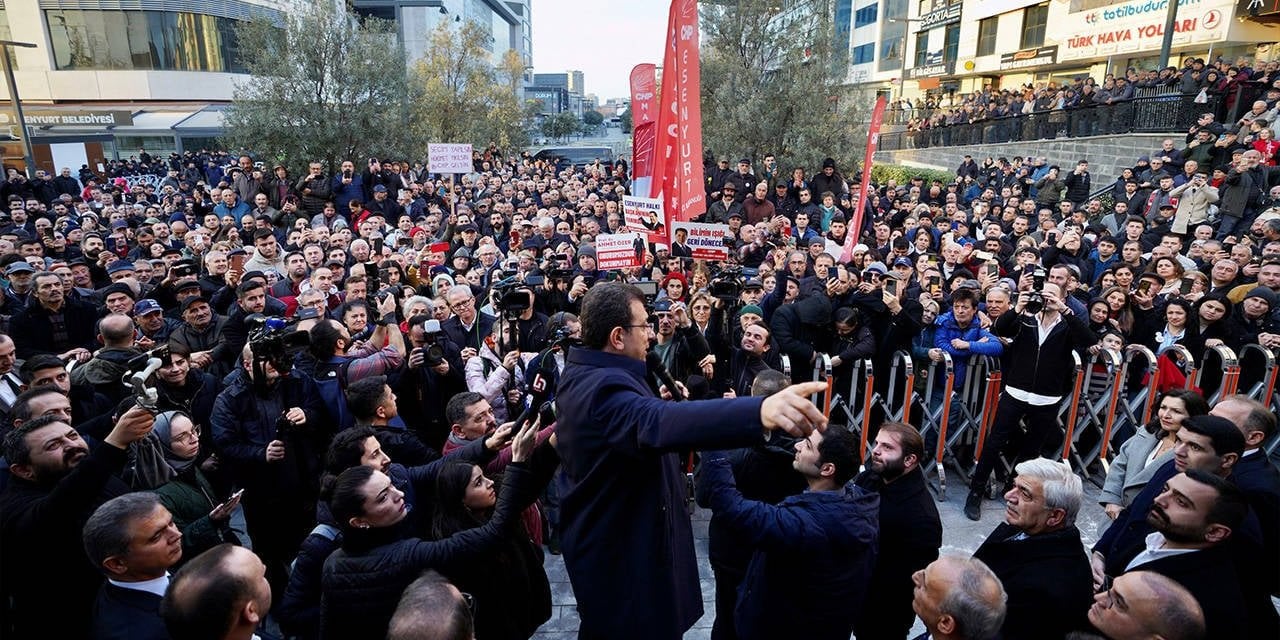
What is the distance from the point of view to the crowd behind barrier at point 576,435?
2400mm

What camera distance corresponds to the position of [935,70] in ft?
132

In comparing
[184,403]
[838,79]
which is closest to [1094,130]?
[838,79]

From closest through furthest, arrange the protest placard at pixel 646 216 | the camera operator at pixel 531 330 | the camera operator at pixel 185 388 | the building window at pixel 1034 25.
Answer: the camera operator at pixel 185 388
the camera operator at pixel 531 330
the protest placard at pixel 646 216
the building window at pixel 1034 25

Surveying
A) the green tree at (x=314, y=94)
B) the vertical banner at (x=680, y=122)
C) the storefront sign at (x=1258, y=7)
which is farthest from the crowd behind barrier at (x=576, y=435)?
the storefront sign at (x=1258, y=7)

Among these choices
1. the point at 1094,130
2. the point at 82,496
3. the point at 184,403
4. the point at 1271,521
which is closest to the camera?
the point at 82,496

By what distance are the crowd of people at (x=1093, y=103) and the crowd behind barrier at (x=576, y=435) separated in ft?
32.7

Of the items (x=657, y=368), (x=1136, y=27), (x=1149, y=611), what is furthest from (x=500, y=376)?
(x=1136, y=27)

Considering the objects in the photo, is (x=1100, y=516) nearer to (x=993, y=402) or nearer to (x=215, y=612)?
(x=993, y=402)

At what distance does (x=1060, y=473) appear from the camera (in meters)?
2.84

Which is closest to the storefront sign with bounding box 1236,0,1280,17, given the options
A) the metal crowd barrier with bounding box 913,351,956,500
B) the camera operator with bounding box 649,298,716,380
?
the metal crowd barrier with bounding box 913,351,956,500

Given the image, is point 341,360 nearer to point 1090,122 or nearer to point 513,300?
point 513,300

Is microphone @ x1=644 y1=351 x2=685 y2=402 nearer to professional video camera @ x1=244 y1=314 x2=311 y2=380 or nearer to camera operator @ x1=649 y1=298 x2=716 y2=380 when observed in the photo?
camera operator @ x1=649 y1=298 x2=716 y2=380

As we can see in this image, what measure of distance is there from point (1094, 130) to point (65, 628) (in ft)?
76.3

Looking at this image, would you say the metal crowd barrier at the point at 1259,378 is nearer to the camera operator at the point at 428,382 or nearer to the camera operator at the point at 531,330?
the camera operator at the point at 531,330
